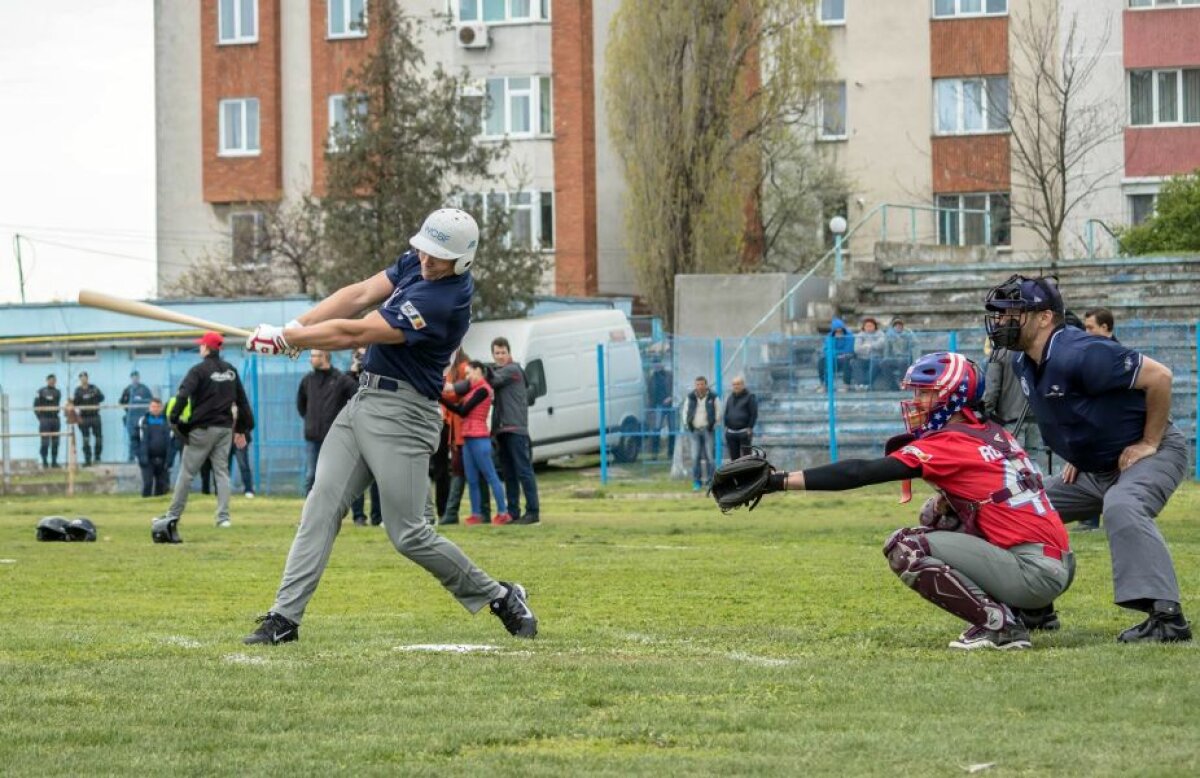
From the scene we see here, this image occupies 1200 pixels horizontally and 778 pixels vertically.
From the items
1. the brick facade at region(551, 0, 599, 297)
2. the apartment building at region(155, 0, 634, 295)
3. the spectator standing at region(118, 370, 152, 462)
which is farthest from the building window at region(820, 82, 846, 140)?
the spectator standing at region(118, 370, 152, 462)

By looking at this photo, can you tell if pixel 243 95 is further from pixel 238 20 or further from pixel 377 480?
pixel 377 480

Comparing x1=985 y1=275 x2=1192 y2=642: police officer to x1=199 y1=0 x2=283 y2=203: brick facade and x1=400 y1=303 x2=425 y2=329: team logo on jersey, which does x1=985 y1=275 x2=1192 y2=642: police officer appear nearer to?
x1=400 y1=303 x2=425 y2=329: team logo on jersey

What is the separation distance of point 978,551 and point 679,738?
2708mm

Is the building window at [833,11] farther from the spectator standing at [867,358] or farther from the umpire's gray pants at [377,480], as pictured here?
the umpire's gray pants at [377,480]

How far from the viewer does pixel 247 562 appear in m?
15.7

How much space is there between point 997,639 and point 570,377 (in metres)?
25.4

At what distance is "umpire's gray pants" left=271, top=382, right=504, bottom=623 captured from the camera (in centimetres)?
898

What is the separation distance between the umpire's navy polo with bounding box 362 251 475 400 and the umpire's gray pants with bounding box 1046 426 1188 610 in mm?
3114

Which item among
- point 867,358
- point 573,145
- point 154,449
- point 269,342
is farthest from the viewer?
Answer: point 573,145

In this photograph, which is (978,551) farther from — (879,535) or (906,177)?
(906,177)

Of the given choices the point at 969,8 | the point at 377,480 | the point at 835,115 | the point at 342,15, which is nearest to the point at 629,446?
the point at 835,115

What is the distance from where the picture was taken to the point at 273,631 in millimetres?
8930

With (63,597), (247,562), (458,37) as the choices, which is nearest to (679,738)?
(63,597)

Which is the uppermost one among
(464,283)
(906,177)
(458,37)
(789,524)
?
(458,37)
